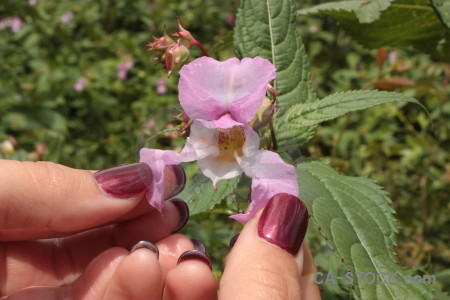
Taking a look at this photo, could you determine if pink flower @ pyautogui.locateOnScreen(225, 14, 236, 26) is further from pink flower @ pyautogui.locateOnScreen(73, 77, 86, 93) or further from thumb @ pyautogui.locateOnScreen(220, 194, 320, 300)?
thumb @ pyautogui.locateOnScreen(220, 194, 320, 300)

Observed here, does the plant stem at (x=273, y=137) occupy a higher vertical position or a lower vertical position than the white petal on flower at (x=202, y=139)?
lower

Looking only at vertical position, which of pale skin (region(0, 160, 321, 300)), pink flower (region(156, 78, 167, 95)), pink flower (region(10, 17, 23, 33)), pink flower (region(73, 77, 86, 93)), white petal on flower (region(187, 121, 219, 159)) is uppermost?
white petal on flower (region(187, 121, 219, 159))

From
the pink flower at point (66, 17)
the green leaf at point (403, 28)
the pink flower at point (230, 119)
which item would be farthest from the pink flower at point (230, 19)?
the pink flower at point (230, 119)

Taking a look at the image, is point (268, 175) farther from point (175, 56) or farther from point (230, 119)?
point (175, 56)

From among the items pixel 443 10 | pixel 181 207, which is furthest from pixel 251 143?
pixel 443 10

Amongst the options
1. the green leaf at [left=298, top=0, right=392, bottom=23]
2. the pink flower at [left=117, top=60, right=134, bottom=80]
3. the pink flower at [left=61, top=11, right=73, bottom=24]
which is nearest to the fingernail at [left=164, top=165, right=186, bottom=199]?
the green leaf at [left=298, top=0, right=392, bottom=23]

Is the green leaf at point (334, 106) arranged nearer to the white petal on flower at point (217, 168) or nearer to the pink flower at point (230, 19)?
the white petal on flower at point (217, 168)
